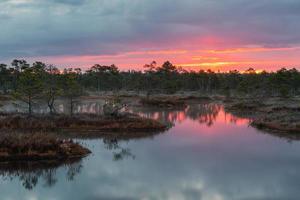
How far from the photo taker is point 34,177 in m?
25.9

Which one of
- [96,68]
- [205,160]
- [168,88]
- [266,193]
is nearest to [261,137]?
[205,160]

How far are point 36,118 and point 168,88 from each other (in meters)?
91.3

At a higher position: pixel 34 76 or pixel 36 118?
pixel 34 76

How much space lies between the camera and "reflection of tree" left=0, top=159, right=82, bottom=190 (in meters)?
25.0

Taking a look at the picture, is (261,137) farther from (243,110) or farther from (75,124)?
(243,110)

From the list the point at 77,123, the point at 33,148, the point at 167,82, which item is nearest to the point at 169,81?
the point at 167,82

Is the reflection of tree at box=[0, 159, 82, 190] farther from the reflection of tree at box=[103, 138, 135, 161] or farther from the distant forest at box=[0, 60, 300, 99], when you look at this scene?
the distant forest at box=[0, 60, 300, 99]

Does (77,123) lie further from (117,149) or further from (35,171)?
(35,171)

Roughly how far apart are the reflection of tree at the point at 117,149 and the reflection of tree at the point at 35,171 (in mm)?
A: 3867

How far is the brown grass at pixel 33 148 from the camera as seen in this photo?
29438mm

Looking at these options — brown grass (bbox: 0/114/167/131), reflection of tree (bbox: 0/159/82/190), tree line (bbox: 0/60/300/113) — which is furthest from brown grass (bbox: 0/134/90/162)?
tree line (bbox: 0/60/300/113)

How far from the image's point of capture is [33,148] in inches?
1199

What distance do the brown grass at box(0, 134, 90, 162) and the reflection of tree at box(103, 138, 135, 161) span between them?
8.78 ft

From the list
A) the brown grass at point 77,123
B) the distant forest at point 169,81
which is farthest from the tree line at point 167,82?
the brown grass at point 77,123
